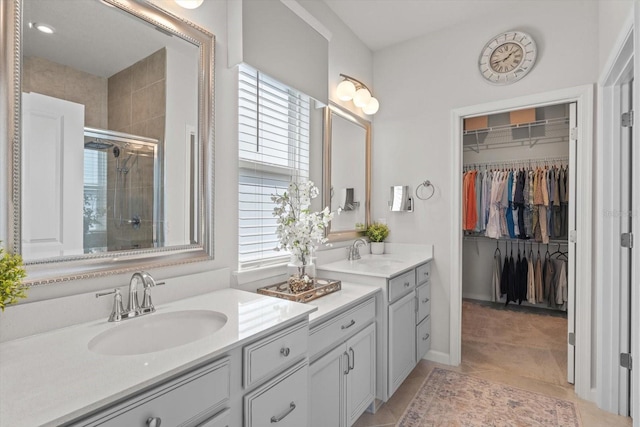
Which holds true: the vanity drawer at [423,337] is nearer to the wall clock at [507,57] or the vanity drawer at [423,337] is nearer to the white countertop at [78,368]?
the white countertop at [78,368]

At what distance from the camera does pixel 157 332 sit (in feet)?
4.05

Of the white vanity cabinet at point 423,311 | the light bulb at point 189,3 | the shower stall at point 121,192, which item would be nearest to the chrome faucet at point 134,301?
the shower stall at point 121,192

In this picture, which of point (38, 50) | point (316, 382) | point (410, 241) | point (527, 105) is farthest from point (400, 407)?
point (38, 50)

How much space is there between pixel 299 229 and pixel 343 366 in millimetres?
728

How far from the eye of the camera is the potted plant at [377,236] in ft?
9.73

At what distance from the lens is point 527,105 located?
8.06 feet

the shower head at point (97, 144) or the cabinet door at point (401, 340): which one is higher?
the shower head at point (97, 144)

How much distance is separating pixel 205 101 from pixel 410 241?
2080 mm

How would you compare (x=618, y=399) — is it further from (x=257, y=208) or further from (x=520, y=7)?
(x=520, y=7)

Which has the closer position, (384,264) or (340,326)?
(340,326)

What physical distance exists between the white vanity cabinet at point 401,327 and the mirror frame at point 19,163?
1.18 metres

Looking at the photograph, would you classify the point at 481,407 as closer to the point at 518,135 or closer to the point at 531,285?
the point at 531,285

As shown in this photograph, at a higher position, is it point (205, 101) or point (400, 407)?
point (205, 101)

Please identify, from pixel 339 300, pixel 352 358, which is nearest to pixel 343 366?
pixel 352 358
